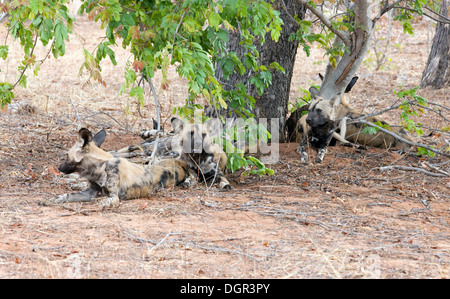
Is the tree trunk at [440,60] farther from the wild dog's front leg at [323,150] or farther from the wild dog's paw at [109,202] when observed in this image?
the wild dog's paw at [109,202]

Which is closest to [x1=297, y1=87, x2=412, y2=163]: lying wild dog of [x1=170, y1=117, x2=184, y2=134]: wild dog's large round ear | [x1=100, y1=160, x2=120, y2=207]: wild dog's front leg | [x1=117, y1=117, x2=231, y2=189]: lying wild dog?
[x1=117, y1=117, x2=231, y2=189]: lying wild dog

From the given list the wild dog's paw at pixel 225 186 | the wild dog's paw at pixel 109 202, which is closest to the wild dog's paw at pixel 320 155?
the wild dog's paw at pixel 225 186

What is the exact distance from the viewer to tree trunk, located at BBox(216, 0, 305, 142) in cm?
668

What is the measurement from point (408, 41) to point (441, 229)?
46.8 feet

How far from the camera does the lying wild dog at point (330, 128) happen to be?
7.23 m

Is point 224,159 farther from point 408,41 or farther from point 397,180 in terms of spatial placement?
point 408,41

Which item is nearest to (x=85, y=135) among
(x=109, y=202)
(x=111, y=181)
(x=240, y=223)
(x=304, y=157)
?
(x=111, y=181)

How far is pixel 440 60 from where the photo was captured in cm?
1142

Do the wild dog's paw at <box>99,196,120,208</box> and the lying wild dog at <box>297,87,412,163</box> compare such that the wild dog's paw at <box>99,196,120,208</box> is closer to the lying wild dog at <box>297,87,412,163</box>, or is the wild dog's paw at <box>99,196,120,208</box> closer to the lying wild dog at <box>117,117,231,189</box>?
the lying wild dog at <box>117,117,231,189</box>

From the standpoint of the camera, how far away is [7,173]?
5.49m

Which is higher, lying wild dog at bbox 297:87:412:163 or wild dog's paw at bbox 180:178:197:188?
lying wild dog at bbox 297:87:412:163

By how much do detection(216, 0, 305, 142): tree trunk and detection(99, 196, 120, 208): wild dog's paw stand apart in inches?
103

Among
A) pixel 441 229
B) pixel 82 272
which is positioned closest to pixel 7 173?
pixel 82 272

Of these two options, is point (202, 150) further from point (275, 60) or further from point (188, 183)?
point (275, 60)
